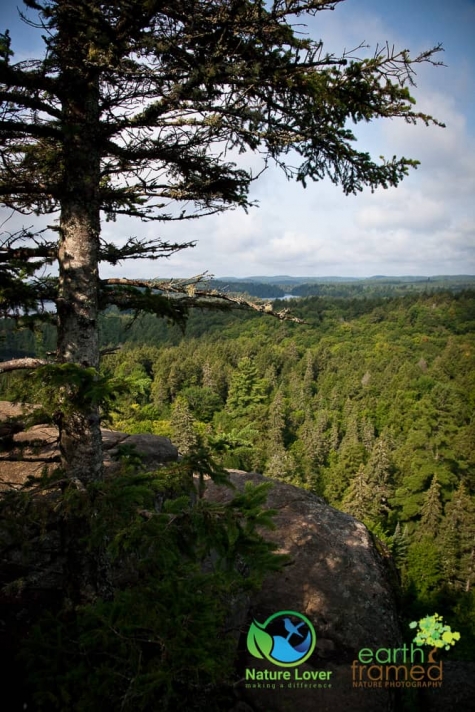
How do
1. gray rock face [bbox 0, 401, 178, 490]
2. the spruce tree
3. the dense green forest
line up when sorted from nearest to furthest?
the spruce tree → gray rock face [bbox 0, 401, 178, 490] → the dense green forest

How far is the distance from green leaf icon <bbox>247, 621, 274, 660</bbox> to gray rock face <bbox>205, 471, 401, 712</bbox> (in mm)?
122

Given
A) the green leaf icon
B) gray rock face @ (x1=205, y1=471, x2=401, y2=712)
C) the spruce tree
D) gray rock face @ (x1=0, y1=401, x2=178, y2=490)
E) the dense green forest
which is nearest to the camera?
the spruce tree

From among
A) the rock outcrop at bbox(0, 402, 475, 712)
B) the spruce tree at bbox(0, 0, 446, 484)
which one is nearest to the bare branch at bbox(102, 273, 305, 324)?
the spruce tree at bbox(0, 0, 446, 484)

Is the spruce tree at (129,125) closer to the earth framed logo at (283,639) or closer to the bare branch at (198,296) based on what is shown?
the bare branch at (198,296)

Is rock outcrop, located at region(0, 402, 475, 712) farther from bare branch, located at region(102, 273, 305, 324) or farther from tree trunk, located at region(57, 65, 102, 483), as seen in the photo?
bare branch, located at region(102, 273, 305, 324)

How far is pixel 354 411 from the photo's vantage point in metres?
64.1

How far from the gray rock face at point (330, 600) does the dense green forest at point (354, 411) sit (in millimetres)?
1501

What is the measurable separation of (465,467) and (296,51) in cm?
4633

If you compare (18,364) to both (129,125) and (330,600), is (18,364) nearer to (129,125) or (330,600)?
(129,125)

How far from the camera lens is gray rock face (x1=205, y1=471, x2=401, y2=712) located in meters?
5.70

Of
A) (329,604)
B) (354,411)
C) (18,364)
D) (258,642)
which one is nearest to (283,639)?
(258,642)

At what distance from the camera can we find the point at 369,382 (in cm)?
7875

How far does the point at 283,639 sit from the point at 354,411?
60.7 m

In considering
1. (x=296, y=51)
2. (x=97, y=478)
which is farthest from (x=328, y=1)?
(x=97, y=478)
